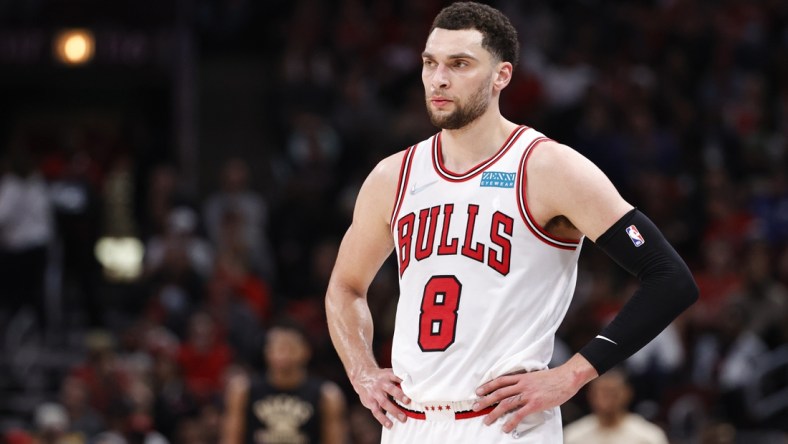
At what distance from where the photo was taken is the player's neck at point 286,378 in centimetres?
971

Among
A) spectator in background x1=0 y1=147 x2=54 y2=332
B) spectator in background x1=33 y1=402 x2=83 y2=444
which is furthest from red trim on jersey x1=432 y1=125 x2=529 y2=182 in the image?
spectator in background x1=0 y1=147 x2=54 y2=332

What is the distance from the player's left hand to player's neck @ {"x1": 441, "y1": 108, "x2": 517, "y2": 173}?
890 mm

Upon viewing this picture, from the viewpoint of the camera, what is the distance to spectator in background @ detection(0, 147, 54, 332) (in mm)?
14703

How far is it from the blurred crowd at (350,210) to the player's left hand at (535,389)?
7.34 m

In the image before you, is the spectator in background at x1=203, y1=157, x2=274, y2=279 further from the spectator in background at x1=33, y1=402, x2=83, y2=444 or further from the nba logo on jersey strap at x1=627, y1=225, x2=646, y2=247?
the nba logo on jersey strap at x1=627, y1=225, x2=646, y2=247

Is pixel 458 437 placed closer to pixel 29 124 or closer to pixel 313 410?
pixel 313 410

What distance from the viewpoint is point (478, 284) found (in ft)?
15.9

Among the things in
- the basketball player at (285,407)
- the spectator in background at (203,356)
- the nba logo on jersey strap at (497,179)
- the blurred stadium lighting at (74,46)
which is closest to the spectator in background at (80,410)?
the spectator in background at (203,356)

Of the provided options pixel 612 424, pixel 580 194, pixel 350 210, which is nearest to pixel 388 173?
pixel 580 194

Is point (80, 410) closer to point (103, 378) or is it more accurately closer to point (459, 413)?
point (103, 378)

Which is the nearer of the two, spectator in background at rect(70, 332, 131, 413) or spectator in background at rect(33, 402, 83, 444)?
spectator in background at rect(33, 402, 83, 444)

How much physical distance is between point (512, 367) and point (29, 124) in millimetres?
15657

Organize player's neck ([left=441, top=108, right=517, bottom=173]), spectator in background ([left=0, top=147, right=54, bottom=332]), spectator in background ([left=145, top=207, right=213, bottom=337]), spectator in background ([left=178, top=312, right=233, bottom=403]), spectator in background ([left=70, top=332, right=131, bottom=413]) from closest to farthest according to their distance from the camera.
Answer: player's neck ([left=441, top=108, right=517, bottom=173]) < spectator in background ([left=70, top=332, right=131, bottom=413]) < spectator in background ([left=178, top=312, right=233, bottom=403]) < spectator in background ([left=145, top=207, right=213, bottom=337]) < spectator in background ([left=0, top=147, right=54, bottom=332])

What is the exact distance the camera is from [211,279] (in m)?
14.2
